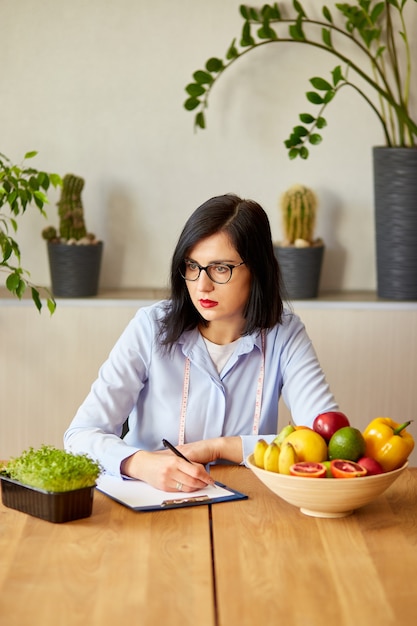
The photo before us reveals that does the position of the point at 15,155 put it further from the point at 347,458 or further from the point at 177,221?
the point at 347,458

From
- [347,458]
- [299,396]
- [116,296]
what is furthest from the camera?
[116,296]

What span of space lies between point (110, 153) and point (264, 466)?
2213mm

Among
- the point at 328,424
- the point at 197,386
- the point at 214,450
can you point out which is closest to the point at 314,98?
the point at 197,386

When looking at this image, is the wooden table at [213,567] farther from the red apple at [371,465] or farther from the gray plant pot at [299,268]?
the gray plant pot at [299,268]

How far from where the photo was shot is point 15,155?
12.1ft

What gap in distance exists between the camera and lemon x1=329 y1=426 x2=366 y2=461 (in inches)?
68.8

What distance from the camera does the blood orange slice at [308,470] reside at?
1695 mm

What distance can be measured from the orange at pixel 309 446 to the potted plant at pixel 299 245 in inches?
69.1

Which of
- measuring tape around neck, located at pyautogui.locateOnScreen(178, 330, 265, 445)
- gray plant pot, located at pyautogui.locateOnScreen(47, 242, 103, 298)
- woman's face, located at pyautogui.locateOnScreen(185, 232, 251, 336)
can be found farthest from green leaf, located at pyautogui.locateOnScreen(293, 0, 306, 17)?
measuring tape around neck, located at pyautogui.locateOnScreen(178, 330, 265, 445)

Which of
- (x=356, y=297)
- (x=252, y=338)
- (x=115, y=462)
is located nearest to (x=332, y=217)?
(x=356, y=297)

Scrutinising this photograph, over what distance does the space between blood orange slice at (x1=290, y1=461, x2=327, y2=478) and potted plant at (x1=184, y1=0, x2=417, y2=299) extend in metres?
1.88

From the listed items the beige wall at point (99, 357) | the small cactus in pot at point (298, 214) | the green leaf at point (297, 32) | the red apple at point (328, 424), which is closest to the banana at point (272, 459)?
the red apple at point (328, 424)

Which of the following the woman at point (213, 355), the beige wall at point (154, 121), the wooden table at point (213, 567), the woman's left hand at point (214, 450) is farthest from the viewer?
the beige wall at point (154, 121)

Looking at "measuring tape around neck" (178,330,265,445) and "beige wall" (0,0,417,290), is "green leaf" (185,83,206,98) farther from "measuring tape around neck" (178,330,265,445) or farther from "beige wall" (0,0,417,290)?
"measuring tape around neck" (178,330,265,445)
